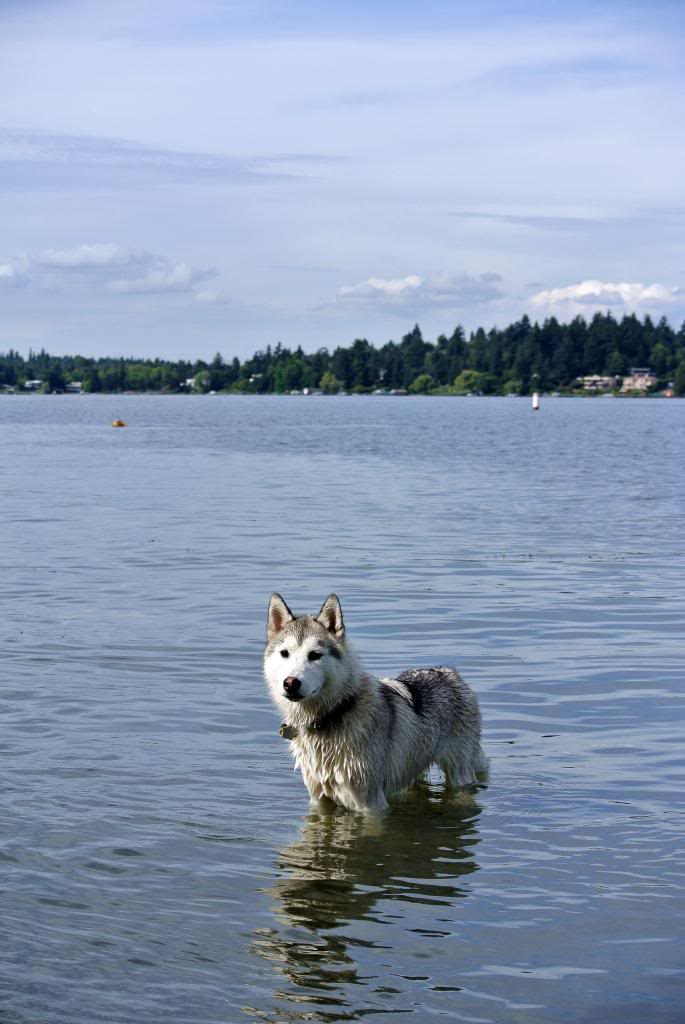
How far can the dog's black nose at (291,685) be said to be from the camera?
387 inches

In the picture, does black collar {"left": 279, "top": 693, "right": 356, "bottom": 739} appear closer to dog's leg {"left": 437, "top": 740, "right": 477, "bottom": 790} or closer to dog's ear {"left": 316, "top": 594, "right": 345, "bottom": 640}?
dog's ear {"left": 316, "top": 594, "right": 345, "bottom": 640}

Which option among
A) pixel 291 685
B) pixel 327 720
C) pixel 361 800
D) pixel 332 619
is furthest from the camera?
pixel 361 800

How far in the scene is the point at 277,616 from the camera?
1039cm

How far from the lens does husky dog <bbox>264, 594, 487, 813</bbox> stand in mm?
10098

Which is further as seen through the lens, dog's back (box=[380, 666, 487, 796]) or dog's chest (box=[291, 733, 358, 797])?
dog's back (box=[380, 666, 487, 796])

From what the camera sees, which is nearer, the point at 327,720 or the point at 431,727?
the point at 327,720

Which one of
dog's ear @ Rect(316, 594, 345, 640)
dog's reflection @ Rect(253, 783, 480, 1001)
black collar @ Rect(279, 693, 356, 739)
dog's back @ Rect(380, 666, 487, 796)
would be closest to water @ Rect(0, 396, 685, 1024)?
dog's reflection @ Rect(253, 783, 480, 1001)

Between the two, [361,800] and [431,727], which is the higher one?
[431,727]

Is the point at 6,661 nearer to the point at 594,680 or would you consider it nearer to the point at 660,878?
the point at 594,680

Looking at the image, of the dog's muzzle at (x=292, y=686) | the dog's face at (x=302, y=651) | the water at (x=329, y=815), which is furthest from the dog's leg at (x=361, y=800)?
the dog's muzzle at (x=292, y=686)

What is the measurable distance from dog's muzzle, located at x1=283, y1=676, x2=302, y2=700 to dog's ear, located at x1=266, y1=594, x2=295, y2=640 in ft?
1.90

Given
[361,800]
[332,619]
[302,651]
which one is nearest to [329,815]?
[361,800]

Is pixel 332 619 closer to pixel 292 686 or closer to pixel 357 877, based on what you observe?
pixel 292 686

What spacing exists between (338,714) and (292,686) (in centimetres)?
67
